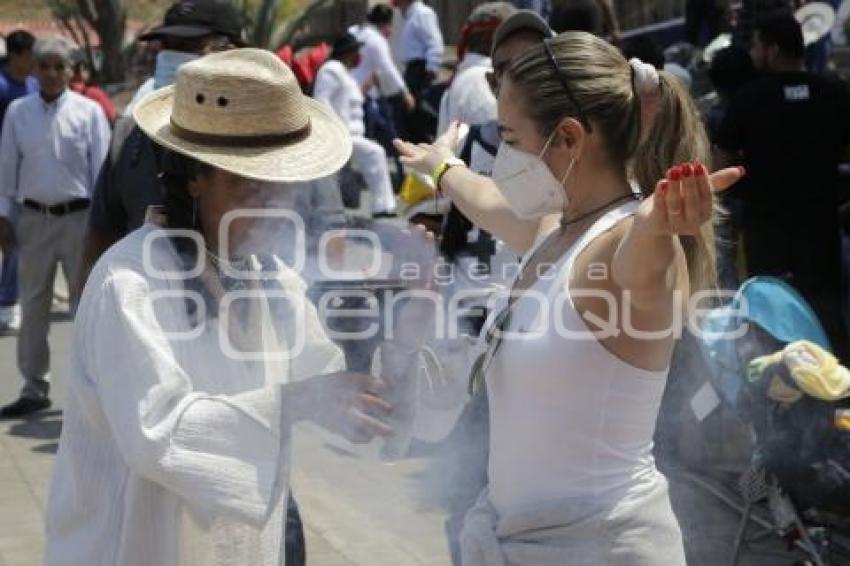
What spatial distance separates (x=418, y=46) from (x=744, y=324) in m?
10.9

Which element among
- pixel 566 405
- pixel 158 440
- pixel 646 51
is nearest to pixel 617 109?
pixel 566 405

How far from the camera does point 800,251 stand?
22.4ft

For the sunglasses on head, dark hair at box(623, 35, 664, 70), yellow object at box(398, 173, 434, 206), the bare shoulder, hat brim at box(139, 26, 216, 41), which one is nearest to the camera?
the bare shoulder

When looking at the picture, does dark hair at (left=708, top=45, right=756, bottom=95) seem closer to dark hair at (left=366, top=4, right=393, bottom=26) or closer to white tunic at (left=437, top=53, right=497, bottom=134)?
white tunic at (left=437, top=53, right=497, bottom=134)

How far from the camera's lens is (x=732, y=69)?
7594mm

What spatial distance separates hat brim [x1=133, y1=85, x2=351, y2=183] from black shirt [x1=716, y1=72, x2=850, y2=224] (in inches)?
161

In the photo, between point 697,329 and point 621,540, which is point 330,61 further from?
point 621,540

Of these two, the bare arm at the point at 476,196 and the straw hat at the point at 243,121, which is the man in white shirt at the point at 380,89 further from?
the straw hat at the point at 243,121

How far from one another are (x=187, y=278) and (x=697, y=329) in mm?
2402

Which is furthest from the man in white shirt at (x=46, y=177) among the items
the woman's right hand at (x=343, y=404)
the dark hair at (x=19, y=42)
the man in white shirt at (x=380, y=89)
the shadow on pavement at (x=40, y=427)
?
the man in white shirt at (x=380, y=89)

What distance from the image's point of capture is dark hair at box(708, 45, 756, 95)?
756 cm

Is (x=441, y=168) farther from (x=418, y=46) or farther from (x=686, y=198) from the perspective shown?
(x=418, y=46)

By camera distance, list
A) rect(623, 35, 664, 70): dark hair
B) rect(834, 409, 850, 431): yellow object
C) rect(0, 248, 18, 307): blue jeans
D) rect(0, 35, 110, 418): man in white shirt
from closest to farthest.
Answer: rect(834, 409, 850, 431): yellow object
rect(623, 35, 664, 70): dark hair
rect(0, 35, 110, 418): man in white shirt
rect(0, 248, 18, 307): blue jeans

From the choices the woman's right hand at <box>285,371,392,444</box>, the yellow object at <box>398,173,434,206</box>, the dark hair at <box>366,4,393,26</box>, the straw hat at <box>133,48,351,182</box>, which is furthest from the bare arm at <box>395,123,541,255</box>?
the dark hair at <box>366,4,393,26</box>
